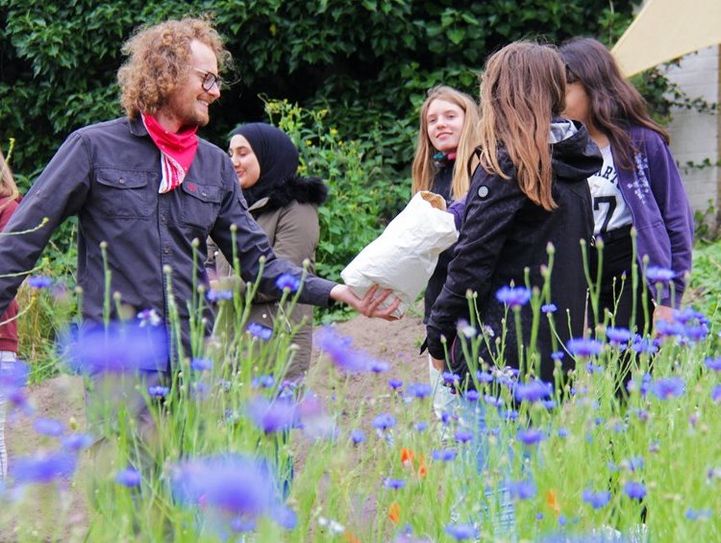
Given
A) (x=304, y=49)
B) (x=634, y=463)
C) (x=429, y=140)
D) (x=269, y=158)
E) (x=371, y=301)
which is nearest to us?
(x=634, y=463)

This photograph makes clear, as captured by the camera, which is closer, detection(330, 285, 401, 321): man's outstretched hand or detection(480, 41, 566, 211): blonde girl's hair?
detection(480, 41, 566, 211): blonde girl's hair

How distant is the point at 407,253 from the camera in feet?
11.4

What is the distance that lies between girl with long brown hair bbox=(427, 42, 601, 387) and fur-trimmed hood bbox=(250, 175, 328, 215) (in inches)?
58.0

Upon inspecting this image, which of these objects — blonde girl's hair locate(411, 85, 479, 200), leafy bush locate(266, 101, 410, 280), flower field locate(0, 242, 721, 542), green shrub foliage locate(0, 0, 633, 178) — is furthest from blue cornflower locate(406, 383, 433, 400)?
green shrub foliage locate(0, 0, 633, 178)

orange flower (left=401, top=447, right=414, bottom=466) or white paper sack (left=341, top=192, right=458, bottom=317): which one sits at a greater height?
white paper sack (left=341, top=192, right=458, bottom=317)

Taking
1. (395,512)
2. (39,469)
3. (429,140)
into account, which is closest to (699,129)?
(429,140)

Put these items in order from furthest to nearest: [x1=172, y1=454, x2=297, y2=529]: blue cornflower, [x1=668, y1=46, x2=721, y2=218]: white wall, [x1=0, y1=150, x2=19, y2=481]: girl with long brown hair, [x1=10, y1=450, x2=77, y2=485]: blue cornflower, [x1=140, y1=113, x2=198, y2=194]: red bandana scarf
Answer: [x1=668, y1=46, x2=721, y2=218]: white wall
[x1=0, y1=150, x2=19, y2=481]: girl with long brown hair
[x1=140, y1=113, x2=198, y2=194]: red bandana scarf
[x1=10, y1=450, x2=77, y2=485]: blue cornflower
[x1=172, y1=454, x2=297, y2=529]: blue cornflower

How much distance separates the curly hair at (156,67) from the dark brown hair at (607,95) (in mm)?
1375

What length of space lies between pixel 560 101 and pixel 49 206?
151cm

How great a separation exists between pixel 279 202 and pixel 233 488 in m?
3.33

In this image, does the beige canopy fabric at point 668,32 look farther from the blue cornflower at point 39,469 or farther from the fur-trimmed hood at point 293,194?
the blue cornflower at point 39,469

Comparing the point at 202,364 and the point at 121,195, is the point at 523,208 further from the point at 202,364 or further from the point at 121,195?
the point at 202,364

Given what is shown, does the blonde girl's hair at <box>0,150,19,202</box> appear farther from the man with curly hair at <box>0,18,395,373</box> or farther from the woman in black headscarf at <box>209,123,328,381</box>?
the man with curly hair at <box>0,18,395,373</box>

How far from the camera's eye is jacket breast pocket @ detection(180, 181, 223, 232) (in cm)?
342
